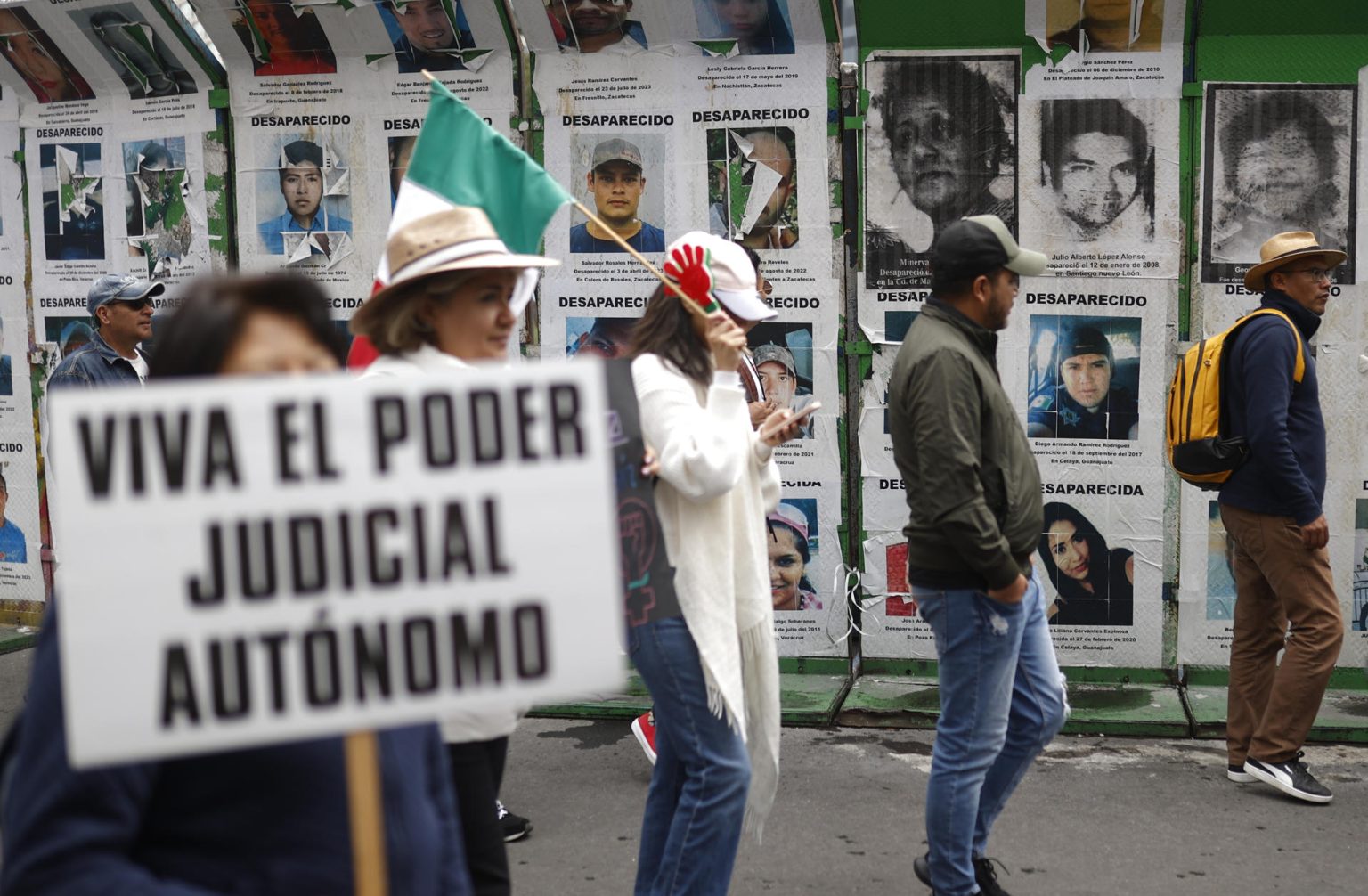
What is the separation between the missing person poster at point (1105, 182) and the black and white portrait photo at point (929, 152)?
125 millimetres

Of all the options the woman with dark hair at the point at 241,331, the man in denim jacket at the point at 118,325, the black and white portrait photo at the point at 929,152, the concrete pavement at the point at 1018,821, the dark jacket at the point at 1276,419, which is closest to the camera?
the woman with dark hair at the point at 241,331

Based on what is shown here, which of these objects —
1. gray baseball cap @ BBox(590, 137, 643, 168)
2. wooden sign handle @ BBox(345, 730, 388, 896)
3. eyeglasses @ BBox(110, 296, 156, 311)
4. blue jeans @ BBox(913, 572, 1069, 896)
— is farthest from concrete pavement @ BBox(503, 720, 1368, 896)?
wooden sign handle @ BBox(345, 730, 388, 896)

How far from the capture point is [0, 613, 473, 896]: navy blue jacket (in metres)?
1.53

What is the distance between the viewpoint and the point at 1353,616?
6.48 meters

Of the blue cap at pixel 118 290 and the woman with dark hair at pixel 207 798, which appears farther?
the blue cap at pixel 118 290

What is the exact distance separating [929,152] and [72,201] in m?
4.25

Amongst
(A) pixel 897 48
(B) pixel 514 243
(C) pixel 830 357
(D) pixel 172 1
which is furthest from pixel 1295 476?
(D) pixel 172 1

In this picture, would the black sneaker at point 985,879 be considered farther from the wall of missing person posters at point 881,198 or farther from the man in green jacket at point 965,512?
the wall of missing person posters at point 881,198

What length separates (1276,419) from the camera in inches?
210

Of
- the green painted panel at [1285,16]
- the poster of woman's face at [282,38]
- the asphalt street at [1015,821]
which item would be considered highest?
the poster of woman's face at [282,38]

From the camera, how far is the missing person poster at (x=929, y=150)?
6.49 meters

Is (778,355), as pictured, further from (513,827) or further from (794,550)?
(513,827)

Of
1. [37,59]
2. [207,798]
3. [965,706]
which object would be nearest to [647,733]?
[965,706]

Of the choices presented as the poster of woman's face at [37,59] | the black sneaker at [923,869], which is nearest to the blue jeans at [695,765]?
the black sneaker at [923,869]
